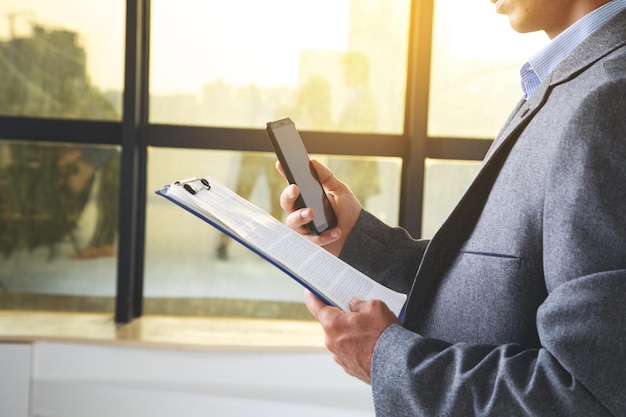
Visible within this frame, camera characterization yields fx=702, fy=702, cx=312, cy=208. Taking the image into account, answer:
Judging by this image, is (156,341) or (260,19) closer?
(156,341)

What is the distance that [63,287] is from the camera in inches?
105

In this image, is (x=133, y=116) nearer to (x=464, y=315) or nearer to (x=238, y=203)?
(x=238, y=203)

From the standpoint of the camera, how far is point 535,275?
84cm

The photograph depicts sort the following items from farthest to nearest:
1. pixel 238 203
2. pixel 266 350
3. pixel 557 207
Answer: pixel 266 350 < pixel 238 203 < pixel 557 207

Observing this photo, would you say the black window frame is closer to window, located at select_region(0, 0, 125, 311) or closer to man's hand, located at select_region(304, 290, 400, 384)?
window, located at select_region(0, 0, 125, 311)

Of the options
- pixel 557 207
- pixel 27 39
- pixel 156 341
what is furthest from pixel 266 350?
pixel 557 207

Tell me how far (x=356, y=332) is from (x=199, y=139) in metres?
1.78

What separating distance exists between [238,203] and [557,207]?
56cm

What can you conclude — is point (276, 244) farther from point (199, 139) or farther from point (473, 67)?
point (473, 67)

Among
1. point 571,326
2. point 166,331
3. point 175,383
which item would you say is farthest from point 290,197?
point 166,331

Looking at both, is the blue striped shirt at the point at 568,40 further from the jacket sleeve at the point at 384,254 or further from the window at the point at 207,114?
the window at the point at 207,114

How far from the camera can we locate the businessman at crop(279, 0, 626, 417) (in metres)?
0.70

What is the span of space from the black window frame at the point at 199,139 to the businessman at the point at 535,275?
1.46 metres

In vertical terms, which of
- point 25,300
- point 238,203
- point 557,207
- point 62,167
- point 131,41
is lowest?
point 25,300
